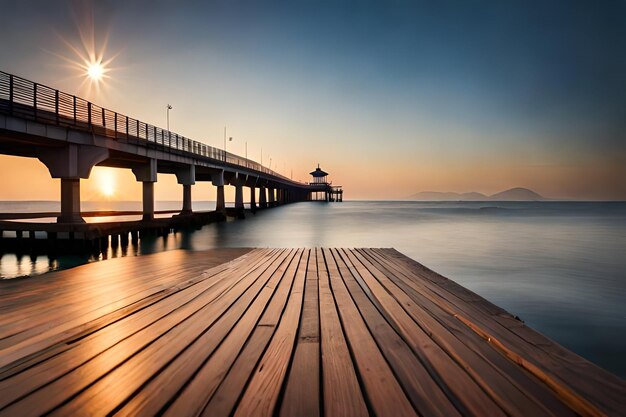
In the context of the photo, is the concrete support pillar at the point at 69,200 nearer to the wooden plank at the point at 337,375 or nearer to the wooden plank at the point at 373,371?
the wooden plank at the point at 337,375

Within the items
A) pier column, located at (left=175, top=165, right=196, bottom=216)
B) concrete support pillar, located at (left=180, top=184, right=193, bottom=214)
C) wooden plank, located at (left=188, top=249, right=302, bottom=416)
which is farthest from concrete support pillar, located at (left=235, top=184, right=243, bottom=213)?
wooden plank, located at (left=188, top=249, right=302, bottom=416)

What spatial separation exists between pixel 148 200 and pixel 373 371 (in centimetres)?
2740

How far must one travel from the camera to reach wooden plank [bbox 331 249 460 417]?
6.67 ft

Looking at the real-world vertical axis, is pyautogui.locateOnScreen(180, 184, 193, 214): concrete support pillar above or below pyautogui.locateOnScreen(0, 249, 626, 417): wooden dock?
above

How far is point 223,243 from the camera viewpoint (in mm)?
21672

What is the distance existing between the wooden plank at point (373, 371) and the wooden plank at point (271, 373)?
63 centimetres

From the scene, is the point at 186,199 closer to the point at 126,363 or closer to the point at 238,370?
the point at 126,363

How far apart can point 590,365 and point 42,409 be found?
176 inches

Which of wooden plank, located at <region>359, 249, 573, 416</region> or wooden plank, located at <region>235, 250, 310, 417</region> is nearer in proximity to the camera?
wooden plank, located at <region>235, 250, 310, 417</region>

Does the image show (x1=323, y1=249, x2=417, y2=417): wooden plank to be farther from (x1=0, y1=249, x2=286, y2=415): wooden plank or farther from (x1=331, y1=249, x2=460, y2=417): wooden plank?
(x1=0, y1=249, x2=286, y2=415): wooden plank

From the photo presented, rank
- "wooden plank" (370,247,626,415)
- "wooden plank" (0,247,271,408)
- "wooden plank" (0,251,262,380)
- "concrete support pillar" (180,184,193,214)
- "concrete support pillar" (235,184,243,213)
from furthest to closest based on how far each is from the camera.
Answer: "concrete support pillar" (235,184,243,213), "concrete support pillar" (180,184,193,214), "wooden plank" (0,251,262,380), "wooden plank" (0,247,271,408), "wooden plank" (370,247,626,415)

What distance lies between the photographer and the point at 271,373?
244 centimetres

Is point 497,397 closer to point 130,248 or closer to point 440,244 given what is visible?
point 130,248

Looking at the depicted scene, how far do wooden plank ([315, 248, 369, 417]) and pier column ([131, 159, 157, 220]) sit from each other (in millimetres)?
25978
